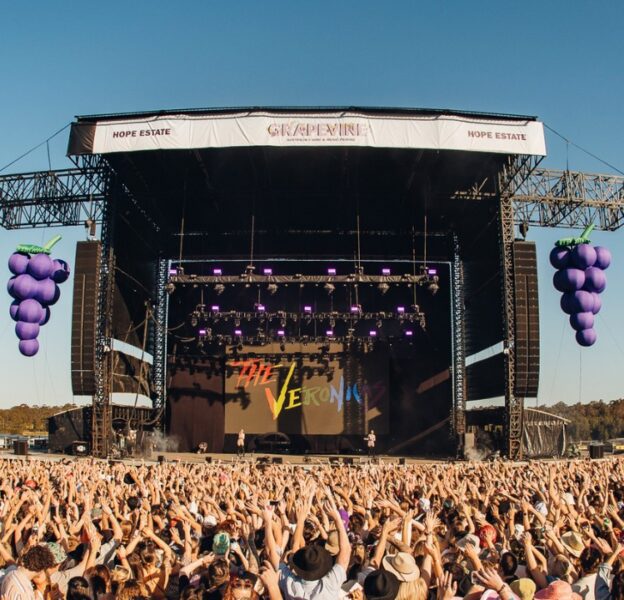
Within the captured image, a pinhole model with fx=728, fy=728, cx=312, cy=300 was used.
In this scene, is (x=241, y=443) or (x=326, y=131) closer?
(x=326, y=131)

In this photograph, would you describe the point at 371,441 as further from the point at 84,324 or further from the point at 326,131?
the point at 326,131

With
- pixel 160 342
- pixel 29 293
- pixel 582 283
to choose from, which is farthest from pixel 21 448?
pixel 582 283

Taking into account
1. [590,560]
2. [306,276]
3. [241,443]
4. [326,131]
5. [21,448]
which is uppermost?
[326,131]

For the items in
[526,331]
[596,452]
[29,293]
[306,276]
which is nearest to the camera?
[526,331]

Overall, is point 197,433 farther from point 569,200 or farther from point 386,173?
point 569,200

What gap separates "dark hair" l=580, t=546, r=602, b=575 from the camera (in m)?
4.83

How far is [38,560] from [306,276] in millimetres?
25671

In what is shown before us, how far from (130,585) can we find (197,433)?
2904cm

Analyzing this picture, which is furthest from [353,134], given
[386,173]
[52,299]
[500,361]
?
[52,299]

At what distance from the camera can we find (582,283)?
24.5 m

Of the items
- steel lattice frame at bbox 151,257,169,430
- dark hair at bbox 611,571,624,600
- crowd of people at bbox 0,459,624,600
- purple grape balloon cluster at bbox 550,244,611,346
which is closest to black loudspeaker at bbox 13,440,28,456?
steel lattice frame at bbox 151,257,169,430

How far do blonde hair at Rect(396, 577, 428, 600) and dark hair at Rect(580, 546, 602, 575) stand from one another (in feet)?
4.76

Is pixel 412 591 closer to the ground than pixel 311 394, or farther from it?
closer to the ground

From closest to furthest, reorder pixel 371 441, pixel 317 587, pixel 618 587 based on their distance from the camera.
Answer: pixel 618 587 < pixel 317 587 < pixel 371 441
